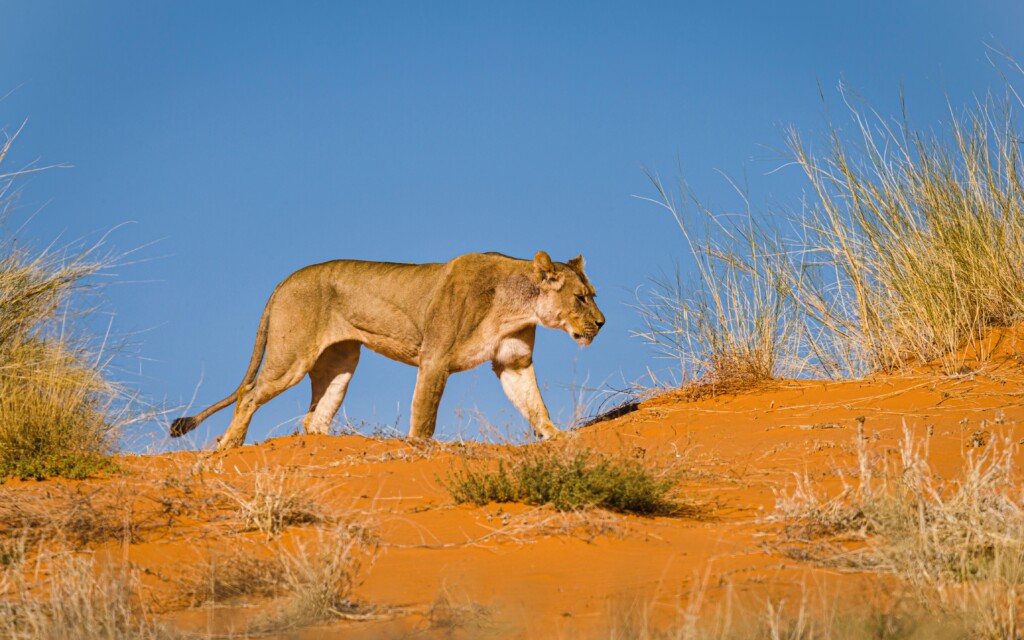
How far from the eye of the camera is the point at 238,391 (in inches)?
488

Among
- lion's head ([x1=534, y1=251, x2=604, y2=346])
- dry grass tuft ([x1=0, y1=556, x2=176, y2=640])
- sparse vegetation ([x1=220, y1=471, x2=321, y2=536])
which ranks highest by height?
lion's head ([x1=534, y1=251, x2=604, y2=346])

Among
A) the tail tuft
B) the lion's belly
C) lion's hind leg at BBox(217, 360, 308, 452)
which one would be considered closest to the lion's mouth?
the lion's belly

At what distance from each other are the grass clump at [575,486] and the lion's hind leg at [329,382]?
5.06 meters

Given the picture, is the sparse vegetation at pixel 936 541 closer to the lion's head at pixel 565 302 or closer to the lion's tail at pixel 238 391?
the lion's head at pixel 565 302

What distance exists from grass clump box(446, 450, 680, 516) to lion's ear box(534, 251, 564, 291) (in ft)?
14.4

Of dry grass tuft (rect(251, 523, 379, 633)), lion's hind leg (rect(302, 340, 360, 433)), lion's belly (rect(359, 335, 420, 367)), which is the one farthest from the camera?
lion's hind leg (rect(302, 340, 360, 433))

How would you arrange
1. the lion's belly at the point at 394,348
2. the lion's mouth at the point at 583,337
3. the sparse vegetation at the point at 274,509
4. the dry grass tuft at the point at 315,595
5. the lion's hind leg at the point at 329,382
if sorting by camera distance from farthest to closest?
1. the lion's hind leg at the point at 329,382
2. the lion's mouth at the point at 583,337
3. the lion's belly at the point at 394,348
4. the sparse vegetation at the point at 274,509
5. the dry grass tuft at the point at 315,595

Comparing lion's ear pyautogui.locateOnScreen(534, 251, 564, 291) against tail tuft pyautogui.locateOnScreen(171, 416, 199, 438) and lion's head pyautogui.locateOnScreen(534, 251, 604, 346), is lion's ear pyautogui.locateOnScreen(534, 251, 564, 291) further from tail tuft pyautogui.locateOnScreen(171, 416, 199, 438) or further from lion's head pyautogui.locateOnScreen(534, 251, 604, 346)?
tail tuft pyautogui.locateOnScreen(171, 416, 199, 438)

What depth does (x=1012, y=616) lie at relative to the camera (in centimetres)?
446

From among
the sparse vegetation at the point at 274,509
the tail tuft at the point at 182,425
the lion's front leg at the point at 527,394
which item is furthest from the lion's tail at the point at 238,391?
the sparse vegetation at the point at 274,509

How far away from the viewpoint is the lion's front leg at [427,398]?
11.4 metres

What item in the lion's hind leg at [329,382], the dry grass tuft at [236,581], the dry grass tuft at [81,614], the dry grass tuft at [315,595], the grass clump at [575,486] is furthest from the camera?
the lion's hind leg at [329,382]

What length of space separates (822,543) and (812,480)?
211cm

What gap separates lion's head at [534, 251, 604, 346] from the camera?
11.9 m
